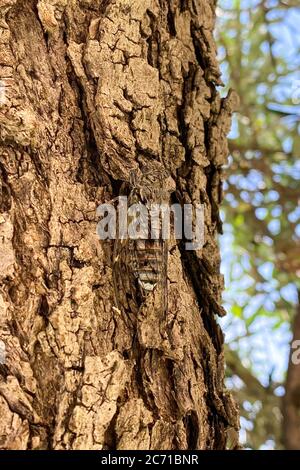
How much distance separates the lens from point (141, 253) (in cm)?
107

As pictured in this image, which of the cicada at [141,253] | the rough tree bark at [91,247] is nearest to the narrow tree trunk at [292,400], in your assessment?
the rough tree bark at [91,247]

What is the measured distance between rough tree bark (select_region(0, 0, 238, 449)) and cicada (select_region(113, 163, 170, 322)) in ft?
0.06

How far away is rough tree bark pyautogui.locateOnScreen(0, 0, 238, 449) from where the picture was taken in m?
0.99

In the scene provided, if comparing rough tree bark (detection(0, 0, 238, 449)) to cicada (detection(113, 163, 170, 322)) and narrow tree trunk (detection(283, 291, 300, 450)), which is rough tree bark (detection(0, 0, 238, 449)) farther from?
narrow tree trunk (detection(283, 291, 300, 450))

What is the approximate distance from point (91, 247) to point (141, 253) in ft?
0.24

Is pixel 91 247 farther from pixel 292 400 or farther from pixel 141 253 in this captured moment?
pixel 292 400

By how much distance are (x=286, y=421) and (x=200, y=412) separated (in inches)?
45.5

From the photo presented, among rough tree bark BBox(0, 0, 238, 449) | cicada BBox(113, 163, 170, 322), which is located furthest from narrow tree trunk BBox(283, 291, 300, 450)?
cicada BBox(113, 163, 170, 322)

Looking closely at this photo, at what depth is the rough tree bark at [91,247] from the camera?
0.99 metres

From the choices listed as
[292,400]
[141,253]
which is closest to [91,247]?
[141,253]

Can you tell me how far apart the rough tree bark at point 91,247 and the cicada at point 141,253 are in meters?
0.02

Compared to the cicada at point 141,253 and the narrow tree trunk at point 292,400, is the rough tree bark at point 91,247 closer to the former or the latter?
the cicada at point 141,253
